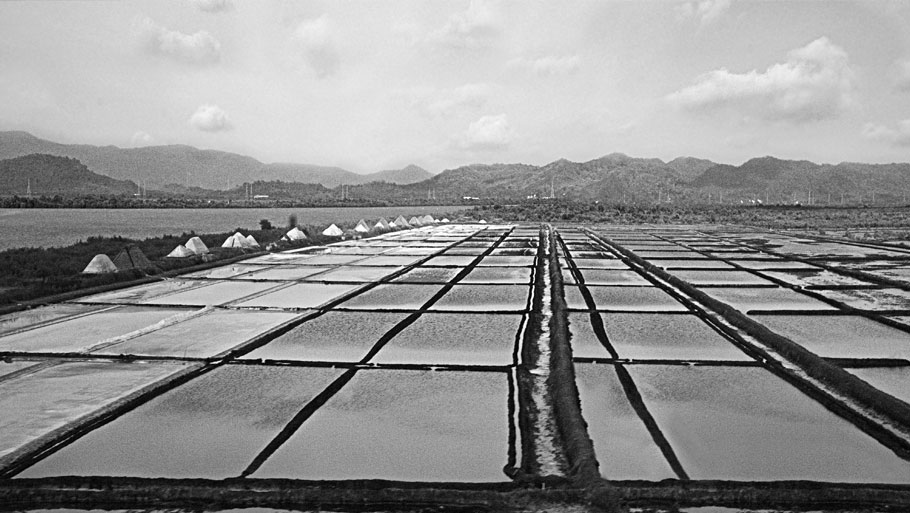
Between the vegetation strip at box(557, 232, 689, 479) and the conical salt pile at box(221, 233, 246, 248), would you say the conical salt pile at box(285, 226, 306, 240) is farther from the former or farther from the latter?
the vegetation strip at box(557, 232, 689, 479)

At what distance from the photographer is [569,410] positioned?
2992mm

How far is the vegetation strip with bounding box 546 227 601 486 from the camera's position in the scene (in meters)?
2.36

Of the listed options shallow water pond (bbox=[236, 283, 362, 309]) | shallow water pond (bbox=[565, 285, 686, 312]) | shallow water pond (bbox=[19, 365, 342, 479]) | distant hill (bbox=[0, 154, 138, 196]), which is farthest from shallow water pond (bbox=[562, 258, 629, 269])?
distant hill (bbox=[0, 154, 138, 196])

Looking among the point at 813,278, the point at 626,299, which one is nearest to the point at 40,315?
the point at 626,299

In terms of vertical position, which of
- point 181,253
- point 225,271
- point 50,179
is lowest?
point 225,271

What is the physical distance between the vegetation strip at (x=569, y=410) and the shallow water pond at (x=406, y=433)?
10.0 inches

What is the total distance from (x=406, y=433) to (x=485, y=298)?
4050 millimetres

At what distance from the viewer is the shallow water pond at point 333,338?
426 centimetres

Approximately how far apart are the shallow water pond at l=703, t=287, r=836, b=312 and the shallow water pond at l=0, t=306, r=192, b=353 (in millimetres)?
5324

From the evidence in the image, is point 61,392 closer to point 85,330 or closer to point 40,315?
point 85,330

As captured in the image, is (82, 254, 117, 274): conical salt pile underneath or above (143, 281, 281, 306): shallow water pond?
above

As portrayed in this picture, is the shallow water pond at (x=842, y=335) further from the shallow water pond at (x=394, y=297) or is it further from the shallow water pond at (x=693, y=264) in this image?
the shallow water pond at (x=693, y=264)

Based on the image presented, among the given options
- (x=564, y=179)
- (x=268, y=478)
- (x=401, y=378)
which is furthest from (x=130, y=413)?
(x=564, y=179)

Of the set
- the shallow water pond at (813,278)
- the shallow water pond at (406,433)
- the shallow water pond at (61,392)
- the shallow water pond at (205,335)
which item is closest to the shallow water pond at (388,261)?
the shallow water pond at (205,335)
